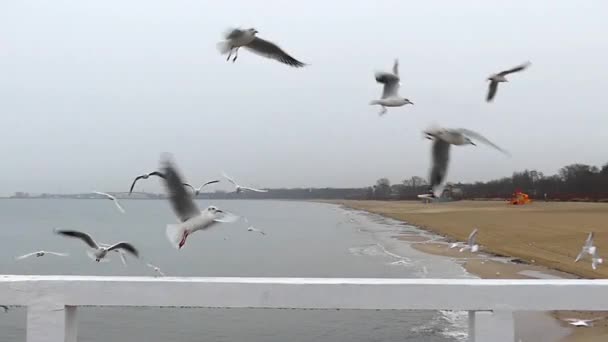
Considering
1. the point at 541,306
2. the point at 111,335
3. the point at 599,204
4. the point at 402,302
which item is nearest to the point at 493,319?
the point at 541,306

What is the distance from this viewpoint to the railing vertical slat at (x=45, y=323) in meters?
2.54

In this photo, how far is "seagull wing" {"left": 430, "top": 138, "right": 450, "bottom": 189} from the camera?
314 centimetres

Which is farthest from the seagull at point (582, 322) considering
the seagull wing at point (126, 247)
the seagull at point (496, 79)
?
the seagull wing at point (126, 247)

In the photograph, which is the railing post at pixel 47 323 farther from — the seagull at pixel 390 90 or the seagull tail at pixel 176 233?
the seagull at pixel 390 90

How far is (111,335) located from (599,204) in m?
66.6

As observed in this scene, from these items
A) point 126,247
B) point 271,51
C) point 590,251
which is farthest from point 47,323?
point 590,251

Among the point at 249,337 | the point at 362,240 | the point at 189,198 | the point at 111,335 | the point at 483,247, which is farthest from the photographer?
the point at 362,240

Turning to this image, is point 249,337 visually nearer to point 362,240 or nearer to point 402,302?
point 402,302

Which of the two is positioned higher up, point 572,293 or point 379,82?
point 379,82

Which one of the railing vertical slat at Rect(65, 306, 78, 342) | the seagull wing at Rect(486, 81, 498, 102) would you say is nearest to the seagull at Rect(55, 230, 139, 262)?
the railing vertical slat at Rect(65, 306, 78, 342)

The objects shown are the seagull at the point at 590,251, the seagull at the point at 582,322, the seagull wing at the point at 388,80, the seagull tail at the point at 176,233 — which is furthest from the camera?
the seagull at the point at 590,251

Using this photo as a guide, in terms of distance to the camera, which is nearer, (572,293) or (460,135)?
(572,293)

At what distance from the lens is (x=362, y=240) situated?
129 feet

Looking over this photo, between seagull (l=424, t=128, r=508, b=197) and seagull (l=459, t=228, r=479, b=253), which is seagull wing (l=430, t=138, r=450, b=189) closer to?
seagull (l=424, t=128, r=508, b=197)
